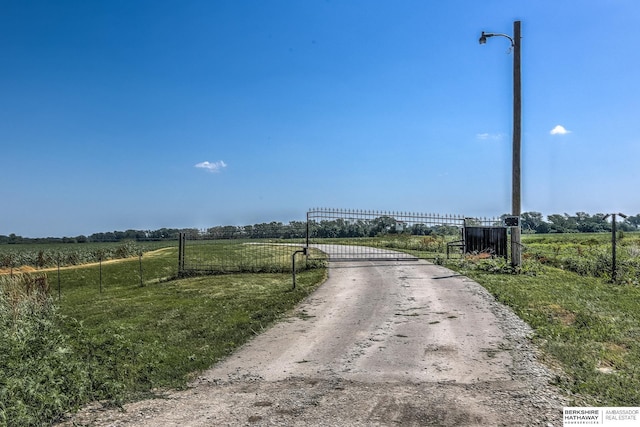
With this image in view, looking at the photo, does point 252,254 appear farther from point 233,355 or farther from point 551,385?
point 551,385

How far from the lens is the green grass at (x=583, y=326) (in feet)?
17.7

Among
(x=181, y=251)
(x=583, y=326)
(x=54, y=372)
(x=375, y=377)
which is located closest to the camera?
(x=54, y=372)

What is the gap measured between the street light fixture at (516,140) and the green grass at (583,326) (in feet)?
2.97

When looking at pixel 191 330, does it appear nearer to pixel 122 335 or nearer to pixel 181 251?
pixel 122 335

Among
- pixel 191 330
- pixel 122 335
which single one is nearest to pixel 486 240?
pixel 191 330

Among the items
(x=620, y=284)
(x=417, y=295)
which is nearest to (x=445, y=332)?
(x=417, y=295)

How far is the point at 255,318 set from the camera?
30.6 ft

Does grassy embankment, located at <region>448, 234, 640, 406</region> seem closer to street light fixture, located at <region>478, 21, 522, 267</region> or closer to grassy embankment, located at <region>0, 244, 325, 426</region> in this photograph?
street light fixture, located at <region>478, 21, 522, 267</region>

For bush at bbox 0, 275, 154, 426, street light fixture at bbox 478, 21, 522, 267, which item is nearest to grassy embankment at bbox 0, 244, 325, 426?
bush at bbox 0, 275, 154, 426

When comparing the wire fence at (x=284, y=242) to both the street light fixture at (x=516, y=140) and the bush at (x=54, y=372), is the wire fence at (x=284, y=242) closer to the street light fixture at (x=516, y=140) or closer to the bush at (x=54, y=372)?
the street light fixture at (x=516, y=140)

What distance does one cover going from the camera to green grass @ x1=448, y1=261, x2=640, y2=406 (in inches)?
213

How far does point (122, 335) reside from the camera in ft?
22.0

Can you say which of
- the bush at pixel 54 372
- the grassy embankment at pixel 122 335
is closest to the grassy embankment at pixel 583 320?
the grassy embankment at pixel 122 335

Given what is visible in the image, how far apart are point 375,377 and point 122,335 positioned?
365 cm
